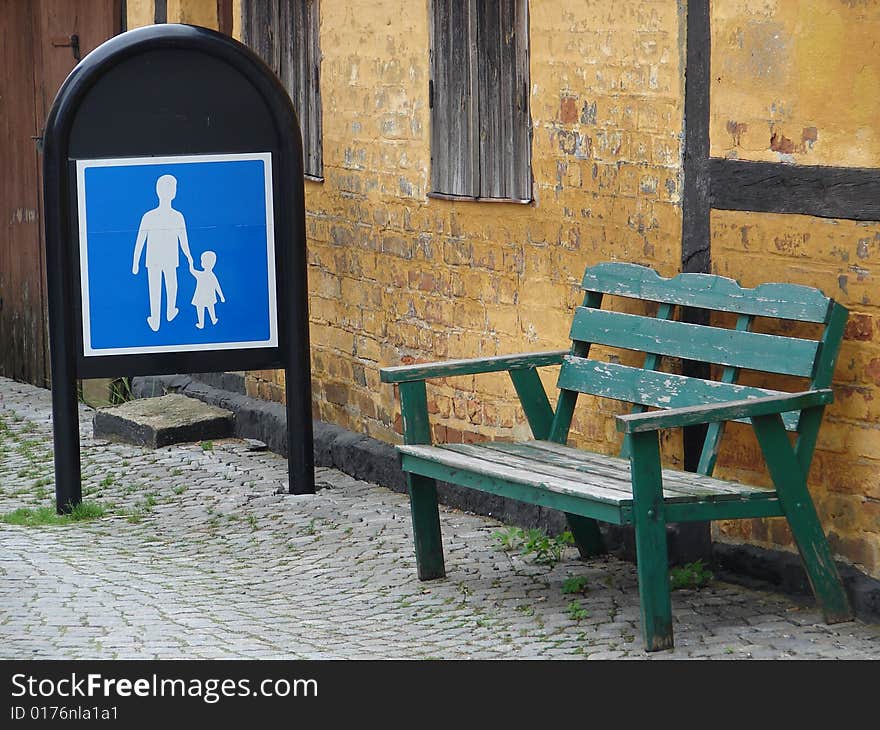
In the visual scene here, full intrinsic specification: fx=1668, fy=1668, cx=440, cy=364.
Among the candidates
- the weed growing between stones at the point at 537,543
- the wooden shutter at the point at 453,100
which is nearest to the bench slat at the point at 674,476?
the weed growing between stones at the point at 537,543

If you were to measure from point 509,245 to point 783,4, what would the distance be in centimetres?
175

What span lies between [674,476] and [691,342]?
0.48 metres

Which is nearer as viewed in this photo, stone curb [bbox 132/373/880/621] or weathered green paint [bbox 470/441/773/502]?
weathered green paint [bbox 470/441/773/502]

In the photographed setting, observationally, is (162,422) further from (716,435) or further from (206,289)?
(716,435)

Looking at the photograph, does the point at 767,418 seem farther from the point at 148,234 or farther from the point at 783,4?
the point at 148,234

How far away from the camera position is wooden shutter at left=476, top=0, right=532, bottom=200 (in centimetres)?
657

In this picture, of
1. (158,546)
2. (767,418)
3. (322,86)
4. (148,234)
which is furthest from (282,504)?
(767,418)

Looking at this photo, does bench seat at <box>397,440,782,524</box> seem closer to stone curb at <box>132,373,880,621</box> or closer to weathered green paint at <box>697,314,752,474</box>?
weathered green paint at <box>697,314,752,474</box>

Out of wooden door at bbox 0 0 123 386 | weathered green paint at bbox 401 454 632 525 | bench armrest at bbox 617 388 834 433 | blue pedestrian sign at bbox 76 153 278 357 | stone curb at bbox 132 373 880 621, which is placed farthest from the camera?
wooden door at bbox 0 0 123 386

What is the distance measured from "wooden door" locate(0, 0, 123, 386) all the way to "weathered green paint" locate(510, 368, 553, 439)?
15.8 feet

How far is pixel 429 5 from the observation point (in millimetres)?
7082

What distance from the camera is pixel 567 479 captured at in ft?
16.6

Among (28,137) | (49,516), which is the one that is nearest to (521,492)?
(49,516)

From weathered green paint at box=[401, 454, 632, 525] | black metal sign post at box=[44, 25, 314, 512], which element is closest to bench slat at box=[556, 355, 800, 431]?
weathered green paint at box=[401, 454, 632, 525]
